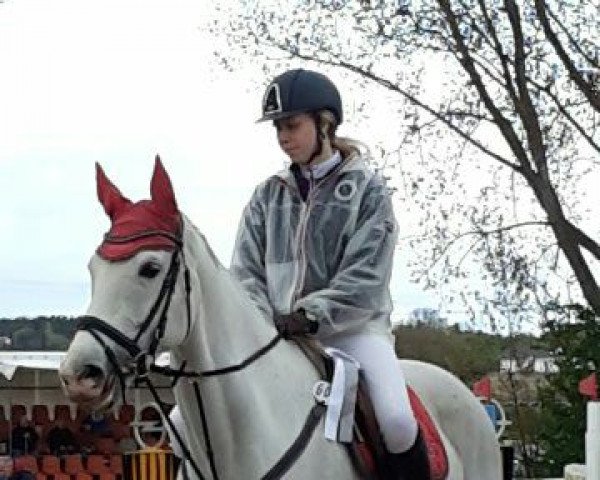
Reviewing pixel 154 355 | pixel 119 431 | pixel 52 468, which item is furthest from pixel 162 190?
pixel 119 431

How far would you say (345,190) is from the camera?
4.84 meters

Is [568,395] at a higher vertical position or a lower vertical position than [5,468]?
higher

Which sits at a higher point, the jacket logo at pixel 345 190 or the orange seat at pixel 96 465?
the jacket logo at pixel 345 190

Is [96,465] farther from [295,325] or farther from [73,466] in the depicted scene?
[295,325]

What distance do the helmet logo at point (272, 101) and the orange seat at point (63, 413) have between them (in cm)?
1219

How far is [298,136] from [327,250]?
44 cm

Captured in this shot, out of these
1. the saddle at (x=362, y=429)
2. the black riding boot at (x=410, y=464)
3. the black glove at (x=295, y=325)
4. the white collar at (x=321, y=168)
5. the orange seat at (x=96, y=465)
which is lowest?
the orange seat at (x=96, y=465)

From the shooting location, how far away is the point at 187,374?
165 inches

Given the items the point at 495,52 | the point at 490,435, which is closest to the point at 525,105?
the point at 495,52

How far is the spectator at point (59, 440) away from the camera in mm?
16188

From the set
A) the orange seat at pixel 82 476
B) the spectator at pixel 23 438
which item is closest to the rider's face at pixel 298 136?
the orange seat at pixel 82 476

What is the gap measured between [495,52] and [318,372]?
13.6m

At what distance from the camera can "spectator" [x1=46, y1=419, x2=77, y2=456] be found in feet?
53.1

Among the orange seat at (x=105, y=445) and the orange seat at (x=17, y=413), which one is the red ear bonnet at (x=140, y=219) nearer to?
the orange seat at (x=17, y=413)
